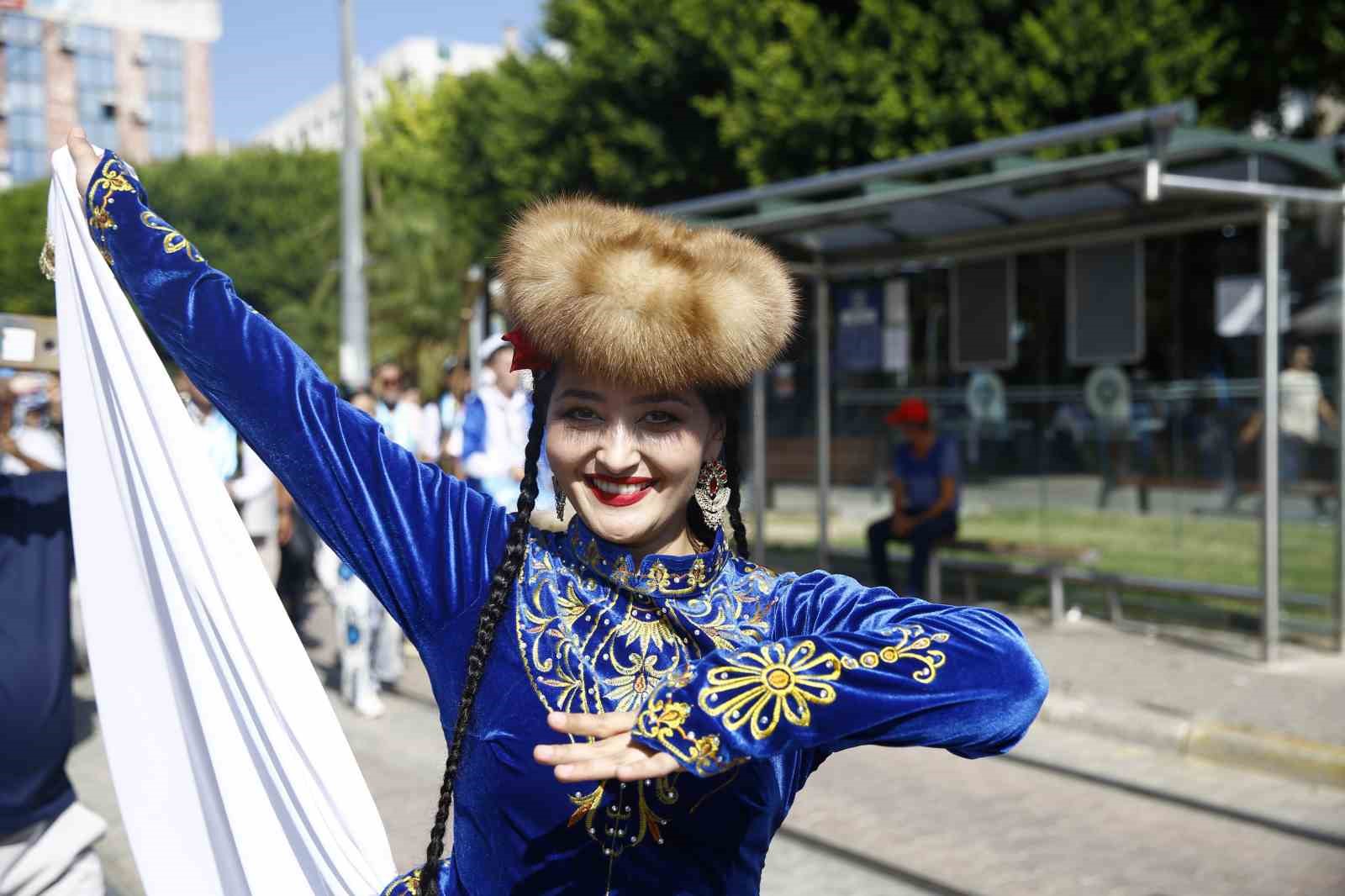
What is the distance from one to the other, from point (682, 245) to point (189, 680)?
1.06 m

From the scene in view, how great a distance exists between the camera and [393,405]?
9812 millimetres

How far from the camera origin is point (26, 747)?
319cm

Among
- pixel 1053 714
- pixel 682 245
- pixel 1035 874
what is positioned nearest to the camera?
pixel 682 245

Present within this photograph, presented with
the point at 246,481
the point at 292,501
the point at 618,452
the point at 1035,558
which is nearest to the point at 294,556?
the point at 246,481

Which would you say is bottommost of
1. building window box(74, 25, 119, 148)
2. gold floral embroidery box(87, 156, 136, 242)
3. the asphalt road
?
the asphalt road

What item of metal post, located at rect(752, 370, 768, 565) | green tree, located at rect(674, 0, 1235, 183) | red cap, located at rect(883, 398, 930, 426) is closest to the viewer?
red cap, located at rect(883, 398, 930, 426)

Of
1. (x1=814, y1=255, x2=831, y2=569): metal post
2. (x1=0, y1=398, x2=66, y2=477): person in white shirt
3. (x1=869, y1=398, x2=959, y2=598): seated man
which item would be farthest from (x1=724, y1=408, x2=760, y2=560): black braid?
(x1=814, y1=255, x2=831, y2=569): metal post

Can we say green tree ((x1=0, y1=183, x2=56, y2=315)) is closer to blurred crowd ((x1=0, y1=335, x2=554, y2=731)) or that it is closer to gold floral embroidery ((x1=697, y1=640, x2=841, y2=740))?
blurred crowd ((x1=0, y1=335, x2=554, y2=731))

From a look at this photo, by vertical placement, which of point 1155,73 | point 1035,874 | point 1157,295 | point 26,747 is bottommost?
point 1035,874

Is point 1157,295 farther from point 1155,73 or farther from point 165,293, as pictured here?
point 165,293

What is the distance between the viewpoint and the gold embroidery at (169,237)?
199 cm

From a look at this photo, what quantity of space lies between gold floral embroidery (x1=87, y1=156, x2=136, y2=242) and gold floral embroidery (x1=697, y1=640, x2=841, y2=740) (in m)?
1.19

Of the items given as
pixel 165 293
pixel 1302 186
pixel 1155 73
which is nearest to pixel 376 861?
pixel 165 293

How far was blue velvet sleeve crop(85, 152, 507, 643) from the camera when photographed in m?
1.91
